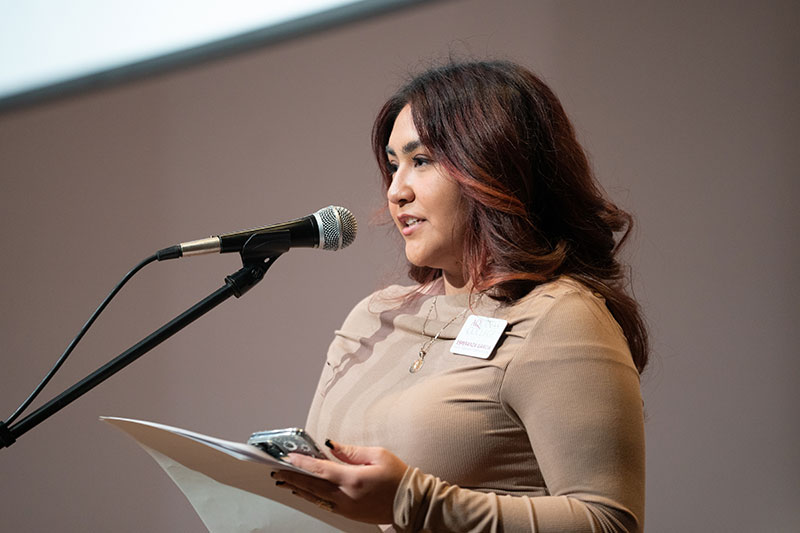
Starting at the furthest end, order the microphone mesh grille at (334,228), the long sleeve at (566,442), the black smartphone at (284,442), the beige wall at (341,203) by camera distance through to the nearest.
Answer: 1. the beige wall at (341,203)
2. the microphone mesh grille at (334,228)
3. the long sleeve at (566,442)
4. the black smartphone at (284,442)

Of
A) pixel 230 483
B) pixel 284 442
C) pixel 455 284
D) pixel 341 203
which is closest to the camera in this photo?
pixel 284 442

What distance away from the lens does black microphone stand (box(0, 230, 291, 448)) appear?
1.18 m

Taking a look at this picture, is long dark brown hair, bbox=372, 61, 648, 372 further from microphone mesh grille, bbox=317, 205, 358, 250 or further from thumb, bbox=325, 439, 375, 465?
thumb, bbox=325, 439, 375, 465

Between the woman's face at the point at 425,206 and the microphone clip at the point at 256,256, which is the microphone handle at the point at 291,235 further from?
the woman's face at the point at 425,206

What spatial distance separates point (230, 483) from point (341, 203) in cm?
155

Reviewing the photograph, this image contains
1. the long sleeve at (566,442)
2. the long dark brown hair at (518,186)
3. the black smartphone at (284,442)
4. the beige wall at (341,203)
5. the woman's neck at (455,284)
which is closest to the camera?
the black smartphone at (284,442)

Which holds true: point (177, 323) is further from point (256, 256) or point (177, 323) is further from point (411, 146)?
point (411, 146)

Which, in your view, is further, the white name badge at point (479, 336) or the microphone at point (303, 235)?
the white name badge at point (479, 336)

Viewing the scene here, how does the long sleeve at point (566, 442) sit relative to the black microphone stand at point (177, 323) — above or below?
below

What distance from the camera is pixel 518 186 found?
59.2 inches

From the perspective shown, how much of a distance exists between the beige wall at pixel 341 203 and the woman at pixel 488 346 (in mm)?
746

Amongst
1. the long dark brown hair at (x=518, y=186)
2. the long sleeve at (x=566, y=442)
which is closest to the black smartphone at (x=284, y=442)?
the long sleeve at (x=566, y=442)

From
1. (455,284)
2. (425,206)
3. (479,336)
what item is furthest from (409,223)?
(479,336)

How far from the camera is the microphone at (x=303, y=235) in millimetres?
1238
